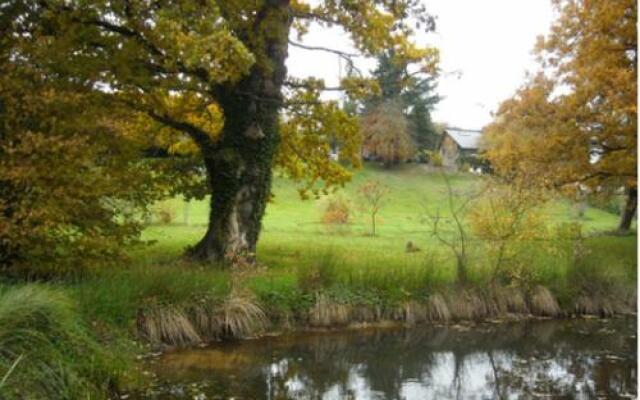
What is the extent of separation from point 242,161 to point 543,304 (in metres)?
6.86

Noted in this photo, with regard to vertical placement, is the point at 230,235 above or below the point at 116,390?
above

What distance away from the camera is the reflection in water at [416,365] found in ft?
28.2

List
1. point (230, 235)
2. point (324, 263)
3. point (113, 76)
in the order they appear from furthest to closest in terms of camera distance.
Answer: point (230, 235)
point (324, 263)
point (113, 76)

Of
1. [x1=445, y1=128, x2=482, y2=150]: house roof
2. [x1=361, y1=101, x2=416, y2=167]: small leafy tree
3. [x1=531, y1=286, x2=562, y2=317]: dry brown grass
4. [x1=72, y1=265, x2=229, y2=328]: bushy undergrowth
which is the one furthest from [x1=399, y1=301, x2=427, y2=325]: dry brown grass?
[x1=445, y1=128, x2=482, y2=150]: house roof

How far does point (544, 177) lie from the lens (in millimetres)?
14664

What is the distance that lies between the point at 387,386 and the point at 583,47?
40.2 ft

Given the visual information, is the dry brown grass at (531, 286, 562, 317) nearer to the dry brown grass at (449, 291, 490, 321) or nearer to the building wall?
the dry brown grass at (449, 291, 490, 321)

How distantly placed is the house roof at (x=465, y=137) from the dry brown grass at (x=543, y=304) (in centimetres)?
5072

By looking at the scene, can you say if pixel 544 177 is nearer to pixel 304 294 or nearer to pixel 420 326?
pixel 420 326

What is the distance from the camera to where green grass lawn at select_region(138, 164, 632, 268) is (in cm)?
1518

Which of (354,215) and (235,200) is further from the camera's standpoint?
(354,215)

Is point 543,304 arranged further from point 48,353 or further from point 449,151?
point 449,151

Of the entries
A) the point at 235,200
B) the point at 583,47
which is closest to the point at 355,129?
the point at 235,200

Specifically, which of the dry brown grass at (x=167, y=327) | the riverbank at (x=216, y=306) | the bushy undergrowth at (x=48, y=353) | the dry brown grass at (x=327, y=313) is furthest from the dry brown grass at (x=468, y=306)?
the bushy undergrowth at (x=48, y=353)
